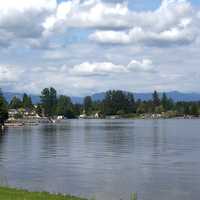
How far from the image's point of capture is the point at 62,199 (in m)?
29.4

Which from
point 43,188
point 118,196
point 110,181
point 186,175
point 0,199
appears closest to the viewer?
point 0,199

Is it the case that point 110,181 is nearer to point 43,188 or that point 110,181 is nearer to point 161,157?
point 43,188

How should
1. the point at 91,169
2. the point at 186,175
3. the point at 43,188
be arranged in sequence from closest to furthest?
1. the point at 43,188
2. the point at 186,175
3. the point at 91,169

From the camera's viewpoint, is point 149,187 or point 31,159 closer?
point 149,187

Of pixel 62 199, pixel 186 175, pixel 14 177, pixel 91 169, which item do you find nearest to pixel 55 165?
pixel 91 169

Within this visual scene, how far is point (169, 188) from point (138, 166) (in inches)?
706

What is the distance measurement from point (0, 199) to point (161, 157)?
49768mm

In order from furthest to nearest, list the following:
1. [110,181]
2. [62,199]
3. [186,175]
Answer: [186,175] → [110,181] → [62,199]

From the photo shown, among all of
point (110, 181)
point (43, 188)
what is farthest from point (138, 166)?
point (43, 188)

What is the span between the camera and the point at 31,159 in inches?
2911

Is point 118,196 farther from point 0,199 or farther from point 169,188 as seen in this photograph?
point 0,199

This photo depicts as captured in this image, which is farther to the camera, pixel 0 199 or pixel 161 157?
pixel 161 157

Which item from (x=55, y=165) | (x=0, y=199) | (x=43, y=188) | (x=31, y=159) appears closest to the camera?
(x=0, y=199)

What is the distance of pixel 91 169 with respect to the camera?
5931 centimetres
